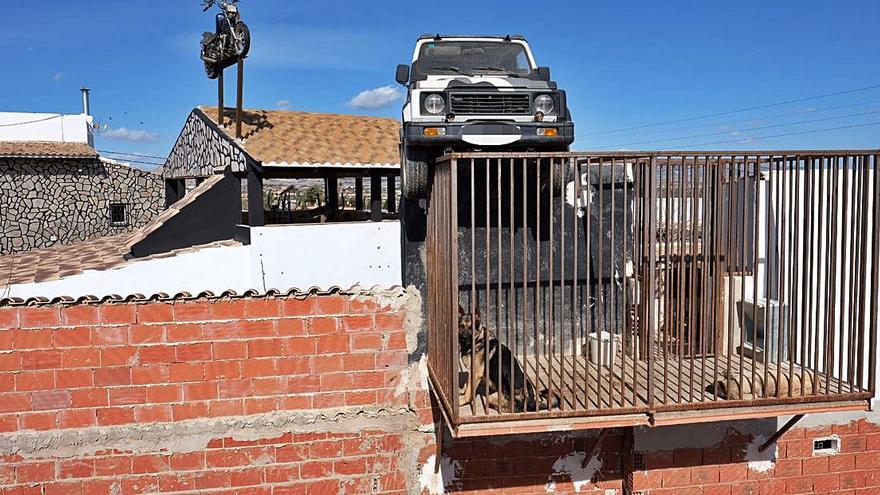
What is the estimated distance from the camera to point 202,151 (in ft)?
60.4

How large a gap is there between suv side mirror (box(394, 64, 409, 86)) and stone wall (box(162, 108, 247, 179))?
862cm

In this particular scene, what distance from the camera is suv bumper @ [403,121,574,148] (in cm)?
558

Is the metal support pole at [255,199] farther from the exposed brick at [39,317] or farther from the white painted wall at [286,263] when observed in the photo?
the exposed brick at [39,317]

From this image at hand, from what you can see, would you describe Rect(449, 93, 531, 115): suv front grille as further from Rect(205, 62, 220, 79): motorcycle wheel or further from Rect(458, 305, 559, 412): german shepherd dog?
Rect(205, 62, 220, 79): motorcycle wheel

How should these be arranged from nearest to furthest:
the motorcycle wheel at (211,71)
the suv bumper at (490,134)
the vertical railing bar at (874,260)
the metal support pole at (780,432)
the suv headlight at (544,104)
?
1. the vertical railing bar at (874,260)
2. the metal support pole at (780,432)
3. the suv bumper at (490,134)
4. the suv headlight at (544,104)
5. the motorcycle wheel at (211,71)

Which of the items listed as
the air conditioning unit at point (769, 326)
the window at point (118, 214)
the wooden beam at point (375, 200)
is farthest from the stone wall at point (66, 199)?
the air conditioning unit at point (769, 326)

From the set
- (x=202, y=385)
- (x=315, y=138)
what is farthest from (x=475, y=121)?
(x=315, y=138)

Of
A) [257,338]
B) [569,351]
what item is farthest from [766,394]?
[257,338]

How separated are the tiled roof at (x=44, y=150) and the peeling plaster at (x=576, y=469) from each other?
66.5ft

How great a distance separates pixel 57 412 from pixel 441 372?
2.92 metres

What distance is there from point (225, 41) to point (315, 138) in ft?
10.7

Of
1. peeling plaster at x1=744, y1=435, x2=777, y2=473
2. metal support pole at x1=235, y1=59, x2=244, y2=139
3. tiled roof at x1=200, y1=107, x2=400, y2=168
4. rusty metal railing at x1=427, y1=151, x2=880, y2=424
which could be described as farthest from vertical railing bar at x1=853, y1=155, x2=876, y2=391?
metal support pole at x1=235, y1=59, x2=244, y2=139

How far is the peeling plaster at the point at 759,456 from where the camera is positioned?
19.0ft

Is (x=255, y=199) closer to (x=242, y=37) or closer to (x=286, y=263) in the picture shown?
(x=286, y=263)
